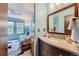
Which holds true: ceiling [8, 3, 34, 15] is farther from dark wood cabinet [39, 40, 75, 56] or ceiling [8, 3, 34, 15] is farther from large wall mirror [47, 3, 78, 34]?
dark wood cabinet [39, 40, 75, 56]

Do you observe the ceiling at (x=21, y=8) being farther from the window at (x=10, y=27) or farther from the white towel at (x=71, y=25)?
the white towel at (x=71, y=25)

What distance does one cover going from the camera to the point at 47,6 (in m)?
1.66

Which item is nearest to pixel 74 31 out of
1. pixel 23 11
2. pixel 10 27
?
pixel 23 11

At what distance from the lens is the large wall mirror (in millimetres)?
1575

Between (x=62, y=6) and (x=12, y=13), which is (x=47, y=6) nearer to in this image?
(x=62, y=6)

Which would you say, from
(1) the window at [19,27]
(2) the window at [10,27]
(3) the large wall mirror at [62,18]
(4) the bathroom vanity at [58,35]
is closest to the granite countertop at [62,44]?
(4) the bathroom vanity at [58,35]

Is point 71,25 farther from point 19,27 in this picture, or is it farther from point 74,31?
point 19,27

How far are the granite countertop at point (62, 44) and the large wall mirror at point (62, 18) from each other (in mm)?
110

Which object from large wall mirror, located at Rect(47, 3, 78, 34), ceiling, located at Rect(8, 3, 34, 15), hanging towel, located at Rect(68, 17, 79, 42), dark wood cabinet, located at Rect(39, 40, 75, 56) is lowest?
dark wood cabinet, located at Rect(39, 40, 75, 56)

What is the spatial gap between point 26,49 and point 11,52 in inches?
7.4

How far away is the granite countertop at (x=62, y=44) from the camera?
148cm

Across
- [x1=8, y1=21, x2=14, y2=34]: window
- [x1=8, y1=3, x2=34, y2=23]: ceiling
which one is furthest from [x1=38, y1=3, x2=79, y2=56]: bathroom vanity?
[x1=8, y1=21, x2=14, y2=34]: window

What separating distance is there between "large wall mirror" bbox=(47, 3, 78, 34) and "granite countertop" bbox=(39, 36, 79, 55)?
110mm

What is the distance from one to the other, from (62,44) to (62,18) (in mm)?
318
